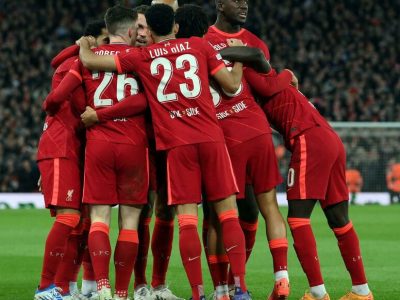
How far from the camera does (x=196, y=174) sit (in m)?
7.11

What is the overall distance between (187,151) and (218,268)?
0.98 m

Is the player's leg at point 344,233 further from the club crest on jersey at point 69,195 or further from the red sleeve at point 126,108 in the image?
the club crest on jersey at point 69,195

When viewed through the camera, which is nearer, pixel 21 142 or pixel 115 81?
pixel 115 81

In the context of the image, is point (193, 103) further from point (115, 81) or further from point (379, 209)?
point (379, 209)

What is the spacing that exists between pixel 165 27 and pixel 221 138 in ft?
2.97

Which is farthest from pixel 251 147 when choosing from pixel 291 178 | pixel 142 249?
pixel 142 249

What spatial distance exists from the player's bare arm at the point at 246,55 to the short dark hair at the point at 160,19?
490mm

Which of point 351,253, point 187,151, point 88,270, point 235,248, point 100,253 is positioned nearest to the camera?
point 235,248

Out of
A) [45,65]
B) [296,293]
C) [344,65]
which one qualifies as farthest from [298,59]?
[296,293]

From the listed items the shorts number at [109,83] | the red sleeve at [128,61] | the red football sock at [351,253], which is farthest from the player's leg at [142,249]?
the red football sock at [351,253]

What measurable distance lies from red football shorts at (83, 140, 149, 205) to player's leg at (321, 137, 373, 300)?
1.43m

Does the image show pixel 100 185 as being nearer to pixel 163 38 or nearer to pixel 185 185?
pixel 185 185

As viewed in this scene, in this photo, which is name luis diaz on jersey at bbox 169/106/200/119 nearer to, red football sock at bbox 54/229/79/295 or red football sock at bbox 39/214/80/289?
red football sock at bbox 39/214/80/289

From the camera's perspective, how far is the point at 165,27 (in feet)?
23.6
